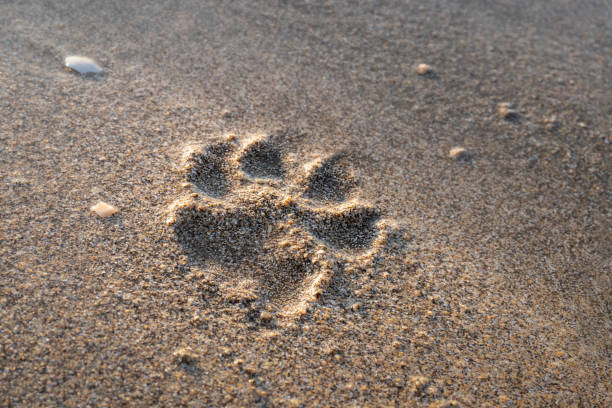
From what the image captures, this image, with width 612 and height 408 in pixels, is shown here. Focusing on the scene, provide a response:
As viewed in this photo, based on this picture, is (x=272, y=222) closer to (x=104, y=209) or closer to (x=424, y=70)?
(x=104, y=209)

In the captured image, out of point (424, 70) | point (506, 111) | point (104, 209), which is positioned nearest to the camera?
point (104, 209)

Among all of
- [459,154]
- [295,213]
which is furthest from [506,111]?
[295,213]

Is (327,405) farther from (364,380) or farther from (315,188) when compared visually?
(315,188)

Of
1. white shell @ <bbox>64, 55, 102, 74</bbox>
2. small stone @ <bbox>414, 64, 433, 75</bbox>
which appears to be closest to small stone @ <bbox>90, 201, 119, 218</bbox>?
white shell @ <bbox>64, 55, 102, 74</bbox>

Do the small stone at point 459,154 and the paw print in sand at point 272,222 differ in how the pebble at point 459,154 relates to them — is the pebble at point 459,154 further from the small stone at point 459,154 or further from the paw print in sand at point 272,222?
the paw print in sand at point 272,222

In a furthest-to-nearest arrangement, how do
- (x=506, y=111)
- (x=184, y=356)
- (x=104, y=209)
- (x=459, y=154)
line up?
(x=506, y=111)
(x=459, y=154)
(x=104, y=209)
(x=184, y=356)

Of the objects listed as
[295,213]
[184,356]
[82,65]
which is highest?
[82,65]

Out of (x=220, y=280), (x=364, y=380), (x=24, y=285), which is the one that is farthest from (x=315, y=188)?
(x=24, y=285)
